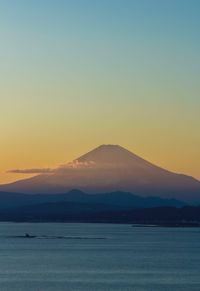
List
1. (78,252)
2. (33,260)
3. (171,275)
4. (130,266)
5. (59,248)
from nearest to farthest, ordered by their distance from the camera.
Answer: (171,275) < (130,266) < (33,260) < (78,252) < (59,248)

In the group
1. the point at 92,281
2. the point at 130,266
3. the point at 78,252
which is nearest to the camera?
the point at 92,281

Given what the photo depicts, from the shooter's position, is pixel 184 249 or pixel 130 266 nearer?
pixel 130 266

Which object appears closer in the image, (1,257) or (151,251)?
(1,257)

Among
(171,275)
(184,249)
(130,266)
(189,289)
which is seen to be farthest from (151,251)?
(189,289)

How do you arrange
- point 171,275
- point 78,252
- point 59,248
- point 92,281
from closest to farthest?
point 92,281 < point 171,275 < point 78,252 < point 59,248

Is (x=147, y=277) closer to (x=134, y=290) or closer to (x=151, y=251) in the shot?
(x=134, y=290)

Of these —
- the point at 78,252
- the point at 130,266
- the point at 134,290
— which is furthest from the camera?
the point at 78,252

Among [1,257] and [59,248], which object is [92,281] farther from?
[59,248]

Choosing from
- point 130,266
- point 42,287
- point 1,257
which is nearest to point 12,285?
point 42,287
